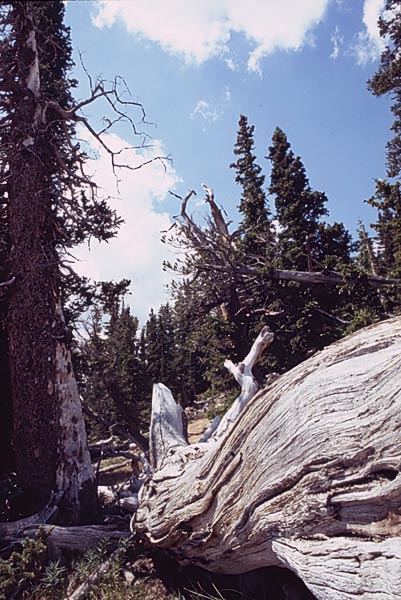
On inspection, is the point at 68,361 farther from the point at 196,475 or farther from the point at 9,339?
the point at 196,475

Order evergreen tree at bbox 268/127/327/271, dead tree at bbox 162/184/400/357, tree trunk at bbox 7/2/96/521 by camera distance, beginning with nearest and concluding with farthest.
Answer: tree trunk at bbox 7/2/96/521
dead tree at bbox 162/184/400/357
evergreen tree at bbox 268/127/327/271

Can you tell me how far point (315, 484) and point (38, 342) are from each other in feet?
15.4

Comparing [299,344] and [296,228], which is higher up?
[296,228]

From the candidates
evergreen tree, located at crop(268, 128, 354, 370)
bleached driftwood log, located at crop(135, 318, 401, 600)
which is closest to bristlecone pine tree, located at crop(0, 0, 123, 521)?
bleached driftwood log, located at crop(135, 318, 401, 600)

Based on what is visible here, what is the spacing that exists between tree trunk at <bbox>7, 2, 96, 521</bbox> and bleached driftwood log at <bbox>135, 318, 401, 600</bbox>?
2127mm

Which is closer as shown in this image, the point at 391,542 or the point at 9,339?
the point at 391,542

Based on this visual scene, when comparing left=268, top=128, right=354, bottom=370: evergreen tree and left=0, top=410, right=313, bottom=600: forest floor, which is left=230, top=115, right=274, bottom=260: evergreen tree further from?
left=0, top=410, right=313, bottom=600: forest floor

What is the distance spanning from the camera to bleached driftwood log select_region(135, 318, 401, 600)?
241 centimetres

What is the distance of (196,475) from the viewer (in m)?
3.97

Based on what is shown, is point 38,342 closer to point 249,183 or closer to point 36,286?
point 36,286

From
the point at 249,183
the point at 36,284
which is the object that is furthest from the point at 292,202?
the point at 36,284

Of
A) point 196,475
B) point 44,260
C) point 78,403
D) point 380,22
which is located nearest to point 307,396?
point 196,475

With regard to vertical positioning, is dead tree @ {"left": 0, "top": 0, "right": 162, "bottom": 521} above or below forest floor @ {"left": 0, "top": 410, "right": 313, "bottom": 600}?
above

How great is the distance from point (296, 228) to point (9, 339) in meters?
13.9
